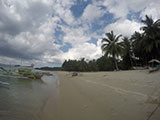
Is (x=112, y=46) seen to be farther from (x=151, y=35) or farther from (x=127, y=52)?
(x=127, y=52)

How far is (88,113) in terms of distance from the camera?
10.2 ft

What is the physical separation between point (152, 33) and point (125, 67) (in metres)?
18.3

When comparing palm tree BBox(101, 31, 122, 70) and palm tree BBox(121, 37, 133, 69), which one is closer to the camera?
palm tree BBox(101, 31, 122, 70)

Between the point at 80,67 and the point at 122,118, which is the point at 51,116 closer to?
the point at 122,118

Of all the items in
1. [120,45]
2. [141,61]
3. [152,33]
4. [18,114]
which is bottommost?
[18,114]

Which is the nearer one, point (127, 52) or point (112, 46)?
point (112, 46)

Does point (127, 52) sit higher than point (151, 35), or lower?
lower

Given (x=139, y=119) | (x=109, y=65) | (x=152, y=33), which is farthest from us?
(x=109, y=65)

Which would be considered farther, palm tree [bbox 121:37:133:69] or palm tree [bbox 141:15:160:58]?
palm tree [bbox 121:37:133:69]

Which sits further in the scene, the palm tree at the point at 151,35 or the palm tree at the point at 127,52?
the palm tree at the point at 127,52

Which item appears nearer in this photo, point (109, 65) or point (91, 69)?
point (109, 65)

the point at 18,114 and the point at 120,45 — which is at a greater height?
the point at 120,45

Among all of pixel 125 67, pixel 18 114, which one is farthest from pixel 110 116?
pixel 125 67

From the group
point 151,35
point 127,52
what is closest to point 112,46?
point 151,35
